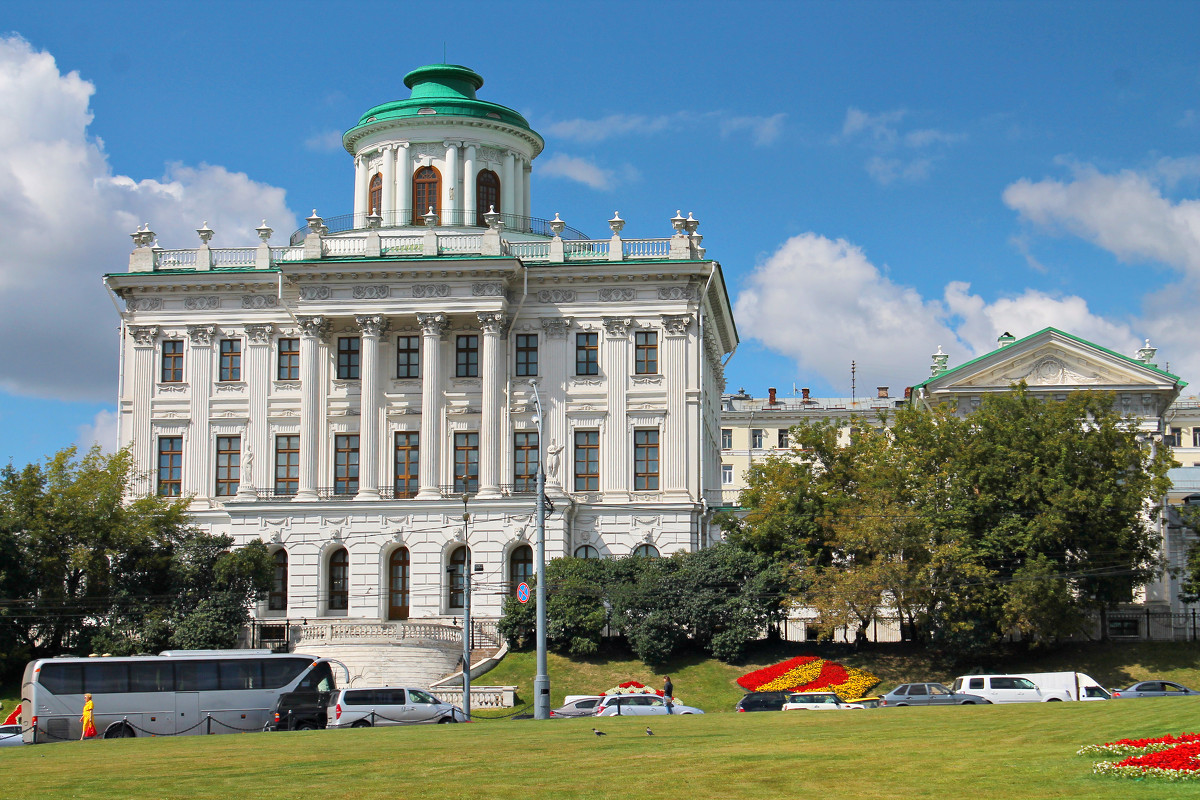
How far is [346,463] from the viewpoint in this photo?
62094mm

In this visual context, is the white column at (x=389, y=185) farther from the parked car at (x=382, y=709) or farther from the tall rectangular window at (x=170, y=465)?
the parked car at (x=382, y=709)

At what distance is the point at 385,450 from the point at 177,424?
10064 millimetres

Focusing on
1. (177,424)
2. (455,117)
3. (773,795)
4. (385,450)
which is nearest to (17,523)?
(177,424)

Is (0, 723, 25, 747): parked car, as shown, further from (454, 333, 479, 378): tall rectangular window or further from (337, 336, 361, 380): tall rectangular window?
(454, 333, 479, 378): tall rectangular window

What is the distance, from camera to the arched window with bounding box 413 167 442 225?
2662 inches

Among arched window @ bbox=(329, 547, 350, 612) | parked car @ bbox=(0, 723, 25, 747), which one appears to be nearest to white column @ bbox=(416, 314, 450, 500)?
arched window @ bbox=(329, 547, 350, 612)

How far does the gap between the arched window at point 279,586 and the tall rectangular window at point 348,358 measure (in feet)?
28.2

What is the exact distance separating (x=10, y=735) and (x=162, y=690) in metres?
4.63

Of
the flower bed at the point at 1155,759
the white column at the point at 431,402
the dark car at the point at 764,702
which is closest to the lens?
the flower bed at the point at 1155,759

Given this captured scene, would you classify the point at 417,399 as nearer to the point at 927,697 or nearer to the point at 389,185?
the point at 389,185

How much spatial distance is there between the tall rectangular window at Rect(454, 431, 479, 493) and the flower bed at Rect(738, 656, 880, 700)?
→ 1600 centimetres

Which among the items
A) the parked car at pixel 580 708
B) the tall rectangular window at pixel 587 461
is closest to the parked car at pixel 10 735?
the parked car at pixel 580 708

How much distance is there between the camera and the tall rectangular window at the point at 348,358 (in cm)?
6309

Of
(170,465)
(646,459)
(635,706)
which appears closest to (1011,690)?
(635,706)
